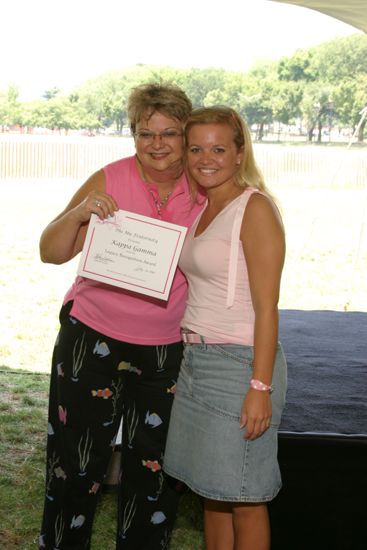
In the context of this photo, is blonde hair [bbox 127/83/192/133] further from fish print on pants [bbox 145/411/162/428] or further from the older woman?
fish print on pants [bbox 145/411/162/428]

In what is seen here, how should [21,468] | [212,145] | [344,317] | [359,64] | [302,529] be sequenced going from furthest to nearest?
1. [359,64]
2. [344,317]
3. [21,468]
4. [302,529]
5. [212,145]

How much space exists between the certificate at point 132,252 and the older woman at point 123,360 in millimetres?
44

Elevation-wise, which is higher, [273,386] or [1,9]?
[1,9]

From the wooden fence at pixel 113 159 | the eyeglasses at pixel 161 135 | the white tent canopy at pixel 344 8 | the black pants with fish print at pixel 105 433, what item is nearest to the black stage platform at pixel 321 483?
the black pants with fish print at pixel 105 433

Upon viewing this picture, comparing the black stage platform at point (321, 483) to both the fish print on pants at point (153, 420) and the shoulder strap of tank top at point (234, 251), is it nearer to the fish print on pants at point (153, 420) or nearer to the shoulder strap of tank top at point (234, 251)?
the fish print on pants at point (153, 420)

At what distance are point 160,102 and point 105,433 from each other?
84 cm

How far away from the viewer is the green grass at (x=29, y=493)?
9.12 ft

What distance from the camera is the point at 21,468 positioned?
3.40 m

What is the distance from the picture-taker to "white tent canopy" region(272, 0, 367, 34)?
3.41m

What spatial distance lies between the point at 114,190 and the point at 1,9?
10.3 meters

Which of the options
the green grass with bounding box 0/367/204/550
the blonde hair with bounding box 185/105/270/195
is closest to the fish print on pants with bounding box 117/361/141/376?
the blonde hair with bounding box 185/105/270/195

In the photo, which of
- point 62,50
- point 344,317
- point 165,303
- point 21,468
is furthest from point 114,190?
point 62,50

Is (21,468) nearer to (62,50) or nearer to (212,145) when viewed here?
(212,145)

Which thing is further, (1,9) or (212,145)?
(1,9)
